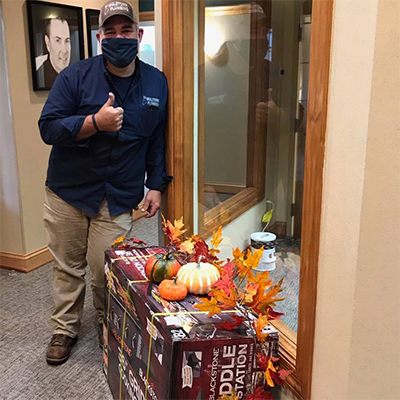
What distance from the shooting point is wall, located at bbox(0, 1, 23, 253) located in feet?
9.92

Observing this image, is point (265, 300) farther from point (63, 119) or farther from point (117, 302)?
point (63, 119)

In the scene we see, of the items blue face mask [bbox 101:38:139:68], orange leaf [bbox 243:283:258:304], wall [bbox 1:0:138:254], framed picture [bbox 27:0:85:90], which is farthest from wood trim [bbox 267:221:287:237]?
framed picture [bbox 27:0:85:90]

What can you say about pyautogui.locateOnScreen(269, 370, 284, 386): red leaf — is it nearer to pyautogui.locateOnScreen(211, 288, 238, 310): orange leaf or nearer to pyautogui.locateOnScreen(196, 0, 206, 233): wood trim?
pyautogui.locateOnScreen(211, 288, 238, 310): orange leaf

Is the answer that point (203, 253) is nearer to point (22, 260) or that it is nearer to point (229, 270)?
point (229, 270)

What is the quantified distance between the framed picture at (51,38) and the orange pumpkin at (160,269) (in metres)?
2.02

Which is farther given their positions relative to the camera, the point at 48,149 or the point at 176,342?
the point at 48,149

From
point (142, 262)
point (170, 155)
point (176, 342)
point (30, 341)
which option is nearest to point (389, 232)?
point (176, 342)

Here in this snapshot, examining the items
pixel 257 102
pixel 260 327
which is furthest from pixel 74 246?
pixel 257 102

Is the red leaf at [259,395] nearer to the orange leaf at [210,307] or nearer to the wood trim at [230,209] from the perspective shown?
the orange leaf at [210,307]

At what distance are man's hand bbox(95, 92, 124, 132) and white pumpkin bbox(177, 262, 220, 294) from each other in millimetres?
670

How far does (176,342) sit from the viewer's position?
1.26 metres

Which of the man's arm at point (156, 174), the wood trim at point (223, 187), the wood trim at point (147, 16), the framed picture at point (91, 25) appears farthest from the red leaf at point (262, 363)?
the wood trim at point (147, 16)

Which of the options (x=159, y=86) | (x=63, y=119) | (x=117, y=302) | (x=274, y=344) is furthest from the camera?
(x=159, y=86)

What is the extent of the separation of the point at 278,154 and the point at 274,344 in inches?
57.7
